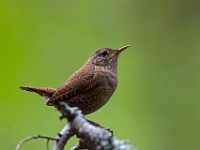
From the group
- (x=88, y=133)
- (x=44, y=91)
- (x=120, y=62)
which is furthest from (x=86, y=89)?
(x=88, y=133)

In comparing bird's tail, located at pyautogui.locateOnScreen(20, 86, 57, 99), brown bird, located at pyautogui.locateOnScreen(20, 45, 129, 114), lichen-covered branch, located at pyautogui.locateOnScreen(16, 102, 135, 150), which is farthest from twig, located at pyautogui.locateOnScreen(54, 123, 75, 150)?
bird's tail, located at pyautogui.locateOnScreen(20, 86, 57, 99)

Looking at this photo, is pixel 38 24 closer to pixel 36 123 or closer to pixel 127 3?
pixel 36 123

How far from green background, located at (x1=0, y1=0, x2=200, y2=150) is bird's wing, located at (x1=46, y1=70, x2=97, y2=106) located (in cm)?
32

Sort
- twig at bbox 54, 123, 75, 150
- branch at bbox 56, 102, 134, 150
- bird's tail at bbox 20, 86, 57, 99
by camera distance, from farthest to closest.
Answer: bird's tail at bbox 20, 86, 57, 99
twig at bbox 54, 123, 75, 150
branch at bbox 56, 102, 134, 150

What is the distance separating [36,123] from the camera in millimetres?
4246

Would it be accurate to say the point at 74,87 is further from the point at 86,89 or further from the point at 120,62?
the point at 120,62

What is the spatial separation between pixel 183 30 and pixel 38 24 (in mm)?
1726

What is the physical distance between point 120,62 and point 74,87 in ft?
3.65

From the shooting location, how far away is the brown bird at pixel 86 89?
372 cm

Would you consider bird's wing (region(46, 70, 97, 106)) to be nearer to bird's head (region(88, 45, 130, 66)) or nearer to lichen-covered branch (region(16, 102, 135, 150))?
bird's head (region(88, 45, 130, 66))

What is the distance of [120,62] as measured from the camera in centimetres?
482

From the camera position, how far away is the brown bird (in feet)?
12.2

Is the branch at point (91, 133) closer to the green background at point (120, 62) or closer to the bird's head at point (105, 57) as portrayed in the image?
the green background at point (120, 62)

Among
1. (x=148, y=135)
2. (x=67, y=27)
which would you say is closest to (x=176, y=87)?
(x=148, y=135)
